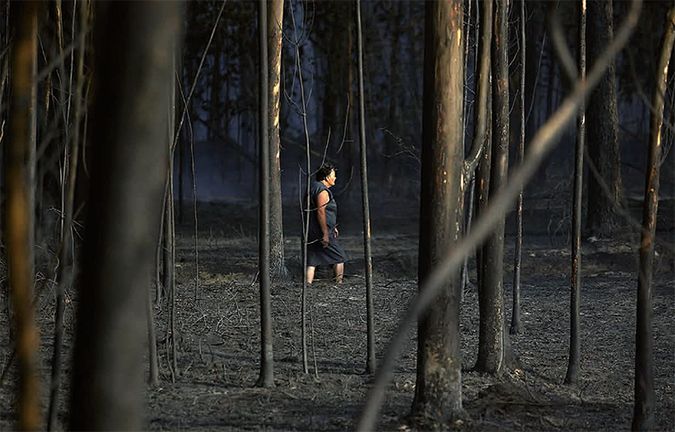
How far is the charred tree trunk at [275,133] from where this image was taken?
47.2ft

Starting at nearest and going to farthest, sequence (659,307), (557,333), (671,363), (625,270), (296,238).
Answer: (671,363), (557,333), (659,307), (625,270), (296,238)

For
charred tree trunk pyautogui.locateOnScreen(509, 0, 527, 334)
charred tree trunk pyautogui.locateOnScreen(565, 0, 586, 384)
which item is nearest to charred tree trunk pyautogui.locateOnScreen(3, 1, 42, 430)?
charred tree trunk pyautogui.locateOnScreen(565, 0, 586, 384)

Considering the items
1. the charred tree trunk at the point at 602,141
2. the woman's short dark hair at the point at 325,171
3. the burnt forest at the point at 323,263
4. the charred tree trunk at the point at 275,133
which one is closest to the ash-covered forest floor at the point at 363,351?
the burnt forest at the point at 323,263

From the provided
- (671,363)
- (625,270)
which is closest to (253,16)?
(625,270)

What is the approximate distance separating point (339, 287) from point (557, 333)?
359 cm

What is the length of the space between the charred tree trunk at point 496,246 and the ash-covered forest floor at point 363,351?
0.25 metres

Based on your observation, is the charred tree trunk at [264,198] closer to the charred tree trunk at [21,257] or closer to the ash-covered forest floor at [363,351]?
the ash-covered forest floor at [363,351]

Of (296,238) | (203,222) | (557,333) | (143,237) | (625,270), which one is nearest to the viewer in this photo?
(143,237)

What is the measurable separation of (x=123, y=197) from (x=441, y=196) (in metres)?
4.38

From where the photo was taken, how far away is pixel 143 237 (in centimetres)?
234

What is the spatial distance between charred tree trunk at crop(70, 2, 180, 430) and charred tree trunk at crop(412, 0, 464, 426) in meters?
4.33

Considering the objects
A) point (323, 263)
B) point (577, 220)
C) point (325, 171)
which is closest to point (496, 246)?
point (577, 220)

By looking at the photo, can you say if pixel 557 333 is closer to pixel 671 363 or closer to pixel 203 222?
pixel 671 363

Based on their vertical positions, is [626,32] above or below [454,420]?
above
